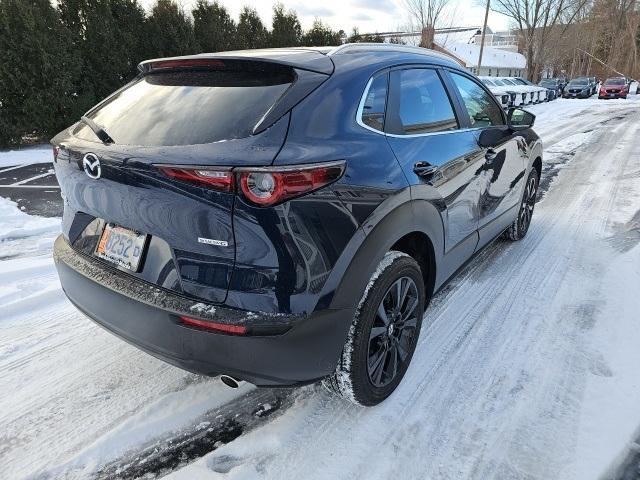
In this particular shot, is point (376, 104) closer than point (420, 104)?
Yes

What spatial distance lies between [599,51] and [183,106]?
3122 inches

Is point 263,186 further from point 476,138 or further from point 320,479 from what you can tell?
point 476,138

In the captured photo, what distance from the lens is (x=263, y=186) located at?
1715 mm

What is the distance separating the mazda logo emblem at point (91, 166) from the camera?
2045 mm

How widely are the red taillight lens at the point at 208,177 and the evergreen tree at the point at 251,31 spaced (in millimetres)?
14443

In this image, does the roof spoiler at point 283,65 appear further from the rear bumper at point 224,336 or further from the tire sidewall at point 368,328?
the tire sidewall at point 368,328

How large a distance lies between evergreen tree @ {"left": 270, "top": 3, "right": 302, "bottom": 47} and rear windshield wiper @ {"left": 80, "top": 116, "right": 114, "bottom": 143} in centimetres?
1487

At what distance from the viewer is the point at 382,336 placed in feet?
7.60

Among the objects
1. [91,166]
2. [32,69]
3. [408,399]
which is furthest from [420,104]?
[32,69]

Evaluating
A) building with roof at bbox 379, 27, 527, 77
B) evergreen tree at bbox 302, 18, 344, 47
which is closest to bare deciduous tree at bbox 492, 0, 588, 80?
building with roof at bbox 379, 27, 527, 77

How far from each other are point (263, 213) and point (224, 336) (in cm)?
50

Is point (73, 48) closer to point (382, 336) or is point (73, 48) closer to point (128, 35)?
point (128, 35)

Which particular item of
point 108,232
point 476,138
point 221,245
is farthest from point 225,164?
point 476,138

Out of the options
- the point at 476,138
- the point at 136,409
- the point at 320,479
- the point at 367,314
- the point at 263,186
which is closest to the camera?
the point at 263,186
